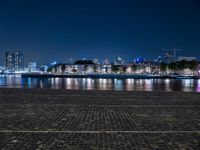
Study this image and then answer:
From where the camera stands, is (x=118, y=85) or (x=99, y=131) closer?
(x=99, y=131)

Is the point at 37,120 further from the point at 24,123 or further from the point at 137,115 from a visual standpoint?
the point at 137,115

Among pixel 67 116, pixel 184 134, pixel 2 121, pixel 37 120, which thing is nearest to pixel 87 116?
pixel 67 116

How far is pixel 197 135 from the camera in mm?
8273

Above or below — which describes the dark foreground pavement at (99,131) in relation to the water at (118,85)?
above

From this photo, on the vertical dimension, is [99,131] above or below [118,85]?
above

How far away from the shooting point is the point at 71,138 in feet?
25.7

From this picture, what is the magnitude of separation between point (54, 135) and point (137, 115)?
4.97 meters

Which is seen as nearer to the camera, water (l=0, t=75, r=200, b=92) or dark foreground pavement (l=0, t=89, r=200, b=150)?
dark foreground pavement (l=0, t=89, r=200, b=150)

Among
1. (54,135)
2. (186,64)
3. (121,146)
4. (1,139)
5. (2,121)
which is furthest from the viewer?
(186,64)

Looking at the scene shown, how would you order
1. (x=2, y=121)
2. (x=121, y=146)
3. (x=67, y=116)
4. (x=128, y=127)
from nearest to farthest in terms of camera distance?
1. (x=121, y=146)
2. (x=128, y=127)
3. (x=2, y=121)
4. (x=67, y=116)

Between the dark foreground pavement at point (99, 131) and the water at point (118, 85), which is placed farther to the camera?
the water at point (118, 85)

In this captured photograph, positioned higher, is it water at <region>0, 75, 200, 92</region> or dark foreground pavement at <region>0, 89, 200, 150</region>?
dark foreground pavement at <region>0, 89, 200, 150</region>

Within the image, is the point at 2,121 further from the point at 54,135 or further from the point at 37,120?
the point at 54,135

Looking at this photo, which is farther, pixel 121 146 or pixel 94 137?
pixel 94 137
